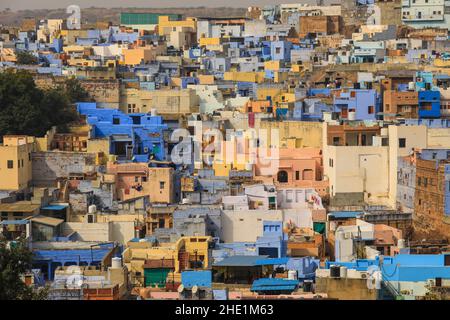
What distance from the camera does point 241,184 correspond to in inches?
623

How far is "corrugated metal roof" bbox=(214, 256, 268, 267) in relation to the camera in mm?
11273

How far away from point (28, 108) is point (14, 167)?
3.83 meters

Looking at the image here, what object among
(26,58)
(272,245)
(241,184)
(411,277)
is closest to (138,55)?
(26,58)

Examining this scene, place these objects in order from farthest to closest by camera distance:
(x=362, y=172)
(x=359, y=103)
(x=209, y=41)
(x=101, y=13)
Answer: (x=101, y=13), (x=209, y=41), (x=359, y=103), (x=362, y=172)

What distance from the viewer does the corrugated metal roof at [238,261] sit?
→ 11.3 m

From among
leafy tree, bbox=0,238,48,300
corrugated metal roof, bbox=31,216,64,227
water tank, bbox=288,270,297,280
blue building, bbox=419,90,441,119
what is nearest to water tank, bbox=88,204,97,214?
corrugated metal roof, bbox=31,216,64,227

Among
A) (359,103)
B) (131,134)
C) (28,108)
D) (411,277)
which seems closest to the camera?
(411,277)

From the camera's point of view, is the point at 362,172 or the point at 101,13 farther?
the point at 101,13

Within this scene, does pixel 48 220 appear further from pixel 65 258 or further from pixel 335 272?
pixel 335 272

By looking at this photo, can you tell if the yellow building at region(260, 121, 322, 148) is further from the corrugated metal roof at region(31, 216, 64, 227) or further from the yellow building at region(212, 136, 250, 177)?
the corrugated metal roof at region(31, 216, 64, 227)

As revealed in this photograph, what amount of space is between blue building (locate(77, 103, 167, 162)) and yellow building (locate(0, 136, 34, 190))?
174cm

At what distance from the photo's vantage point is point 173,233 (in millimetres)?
13391

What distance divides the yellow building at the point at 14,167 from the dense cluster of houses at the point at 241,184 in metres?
0.03
